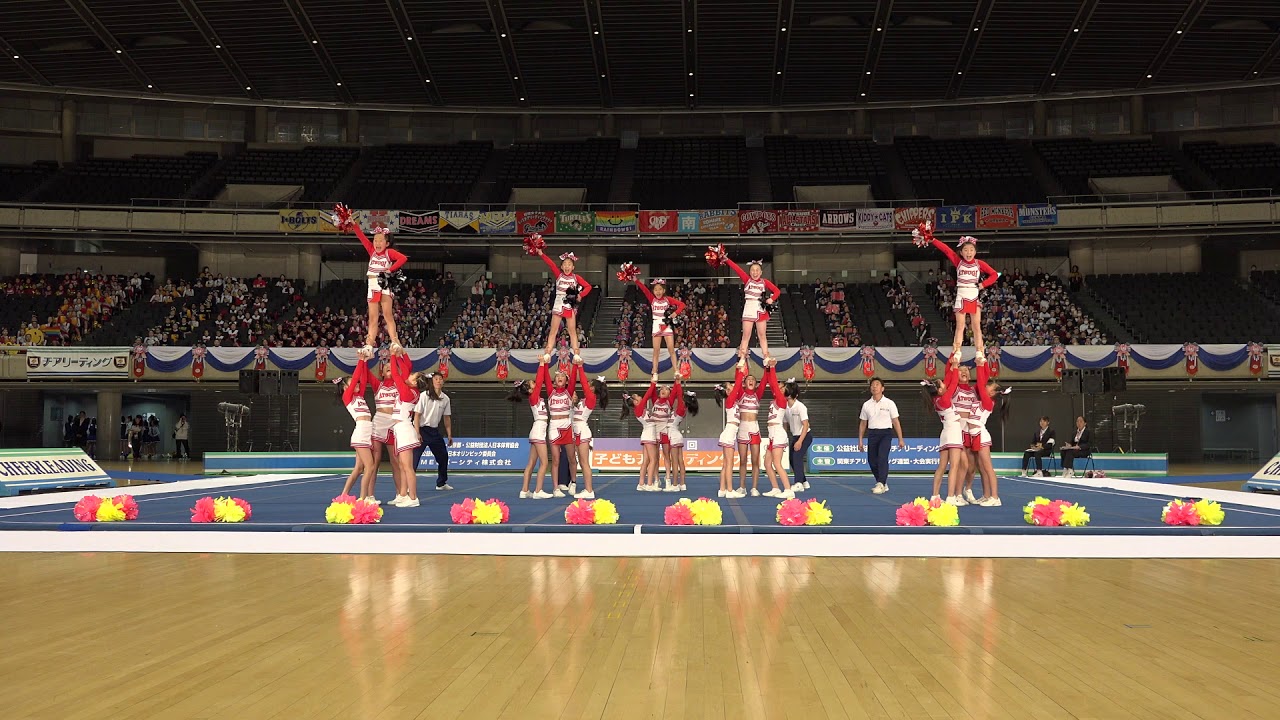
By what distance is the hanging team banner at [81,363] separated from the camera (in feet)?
91.5

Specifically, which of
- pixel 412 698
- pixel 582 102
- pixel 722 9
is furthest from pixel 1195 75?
pixel 412 698

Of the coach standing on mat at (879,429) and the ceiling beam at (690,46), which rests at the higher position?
the ceiling beam at (690,46)

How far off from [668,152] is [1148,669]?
125ft

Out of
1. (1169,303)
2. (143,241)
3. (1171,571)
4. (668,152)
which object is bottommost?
(1171,571)

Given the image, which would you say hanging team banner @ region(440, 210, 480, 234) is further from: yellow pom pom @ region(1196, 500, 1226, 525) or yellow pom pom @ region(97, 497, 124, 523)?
yellow pom pom @ region(1196, 500, 1226, 525)

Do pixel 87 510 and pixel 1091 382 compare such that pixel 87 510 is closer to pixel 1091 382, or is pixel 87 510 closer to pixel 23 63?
pixel 1091 382

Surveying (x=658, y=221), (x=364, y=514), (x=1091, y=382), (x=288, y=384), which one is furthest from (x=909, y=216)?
(x=364, y=514)

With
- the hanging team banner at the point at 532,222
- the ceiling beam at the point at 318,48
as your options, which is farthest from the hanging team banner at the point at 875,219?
the ceiling beam at the point at 318,48

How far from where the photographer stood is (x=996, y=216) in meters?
33.1

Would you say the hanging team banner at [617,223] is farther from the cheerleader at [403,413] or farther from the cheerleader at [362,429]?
the cheerleader at [362,429]

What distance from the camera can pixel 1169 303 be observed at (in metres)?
31.2

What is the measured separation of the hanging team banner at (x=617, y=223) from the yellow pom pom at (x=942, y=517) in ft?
85.9

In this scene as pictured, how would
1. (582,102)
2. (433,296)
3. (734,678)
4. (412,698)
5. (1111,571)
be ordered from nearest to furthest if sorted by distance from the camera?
(412,698), (734,678), (1111,571), (433,296), (582,102)

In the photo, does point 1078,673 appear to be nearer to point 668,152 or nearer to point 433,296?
point 433,296
